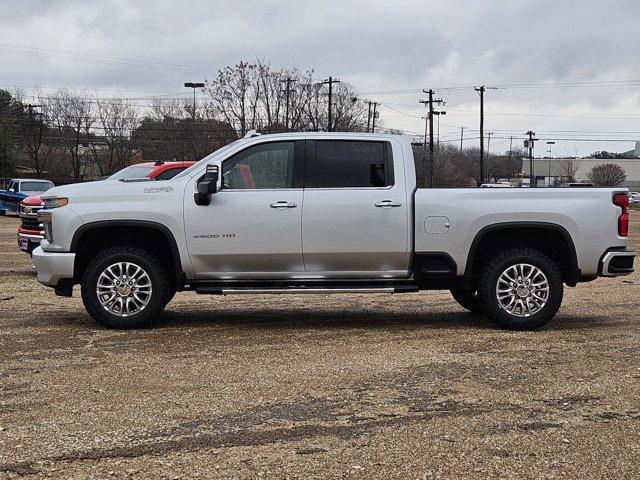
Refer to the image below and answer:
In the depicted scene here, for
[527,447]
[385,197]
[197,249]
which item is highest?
[385,197]

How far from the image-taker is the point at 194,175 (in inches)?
319

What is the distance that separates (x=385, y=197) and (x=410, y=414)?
3.34 metres

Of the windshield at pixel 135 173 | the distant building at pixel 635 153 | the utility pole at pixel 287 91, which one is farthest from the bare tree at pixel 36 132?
the distant building at pixel 635 153

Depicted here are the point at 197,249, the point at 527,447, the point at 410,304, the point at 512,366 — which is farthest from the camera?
the point at 410,304

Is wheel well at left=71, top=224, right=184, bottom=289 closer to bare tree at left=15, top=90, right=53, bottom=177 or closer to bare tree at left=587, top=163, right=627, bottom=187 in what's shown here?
bare tree at left=15, top=90, right=53, bottom=177

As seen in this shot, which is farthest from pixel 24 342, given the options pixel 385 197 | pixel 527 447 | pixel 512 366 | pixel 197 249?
pixel 527 447

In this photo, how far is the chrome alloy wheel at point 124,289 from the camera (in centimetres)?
799

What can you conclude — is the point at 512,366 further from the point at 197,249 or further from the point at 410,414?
the point at 197,249

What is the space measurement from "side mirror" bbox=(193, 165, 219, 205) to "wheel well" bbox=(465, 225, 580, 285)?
8.88ft

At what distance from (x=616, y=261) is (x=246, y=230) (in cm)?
382

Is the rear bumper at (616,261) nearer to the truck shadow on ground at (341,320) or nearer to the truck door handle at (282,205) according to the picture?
the truck shadow on ground at (341,320)

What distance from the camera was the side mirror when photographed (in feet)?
25.7

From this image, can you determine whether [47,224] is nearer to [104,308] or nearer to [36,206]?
[104,308]

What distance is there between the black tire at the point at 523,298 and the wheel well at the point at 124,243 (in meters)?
3.15
